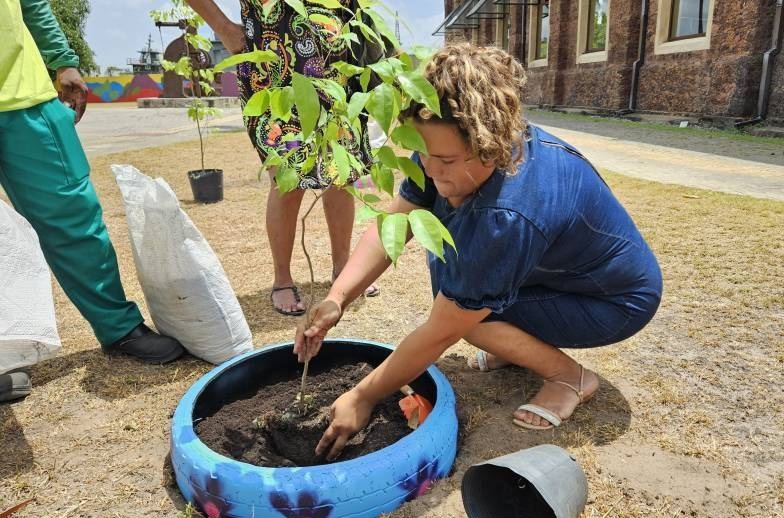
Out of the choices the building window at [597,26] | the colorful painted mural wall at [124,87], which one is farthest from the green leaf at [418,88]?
the colorful painted mural wall at [124,87]

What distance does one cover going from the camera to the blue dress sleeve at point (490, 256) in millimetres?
1289

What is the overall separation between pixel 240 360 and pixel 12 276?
0.67 m

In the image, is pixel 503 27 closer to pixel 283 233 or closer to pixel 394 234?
pixel 283 233

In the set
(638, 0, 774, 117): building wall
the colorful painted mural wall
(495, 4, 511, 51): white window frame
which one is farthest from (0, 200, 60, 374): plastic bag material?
the colorful painted mural wall

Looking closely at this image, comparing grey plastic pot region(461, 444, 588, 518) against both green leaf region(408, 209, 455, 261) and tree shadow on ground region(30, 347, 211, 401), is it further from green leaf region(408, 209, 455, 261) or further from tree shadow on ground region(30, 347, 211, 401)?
tree shadow on ground region(30, 347, 211, 401)

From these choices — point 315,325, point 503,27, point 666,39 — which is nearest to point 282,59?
point 315,325

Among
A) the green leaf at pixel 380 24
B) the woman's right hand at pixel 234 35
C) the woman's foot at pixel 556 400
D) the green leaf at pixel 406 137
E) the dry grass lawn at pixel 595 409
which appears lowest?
the dry grass lawn at pixel 595 409

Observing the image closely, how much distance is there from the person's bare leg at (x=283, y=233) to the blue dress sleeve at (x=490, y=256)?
52.2 inches

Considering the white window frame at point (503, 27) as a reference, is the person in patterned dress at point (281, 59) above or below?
below

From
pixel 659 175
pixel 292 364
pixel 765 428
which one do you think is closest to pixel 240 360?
pixel 292 364

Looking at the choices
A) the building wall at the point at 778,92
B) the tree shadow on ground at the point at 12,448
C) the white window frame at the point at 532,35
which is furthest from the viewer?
the white window frame at the point at 532,35

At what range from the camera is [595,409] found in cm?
182

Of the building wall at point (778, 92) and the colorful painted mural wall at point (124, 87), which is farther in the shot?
the colorful painted mural wall at point (124, 87)

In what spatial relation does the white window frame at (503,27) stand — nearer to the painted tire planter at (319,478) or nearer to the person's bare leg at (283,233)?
the person's bare leg at (283,233)
